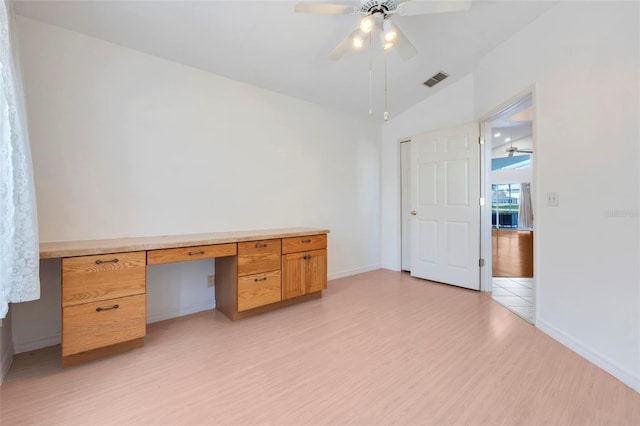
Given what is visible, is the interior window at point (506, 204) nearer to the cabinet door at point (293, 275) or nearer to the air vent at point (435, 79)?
the air vent at point (435, 79)

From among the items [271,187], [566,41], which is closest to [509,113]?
[566,41]

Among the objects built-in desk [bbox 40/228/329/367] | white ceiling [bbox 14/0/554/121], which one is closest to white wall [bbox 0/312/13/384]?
built-in desk [bbox 40/228/329/367]

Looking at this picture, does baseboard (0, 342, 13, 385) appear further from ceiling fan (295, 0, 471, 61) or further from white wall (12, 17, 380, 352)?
ceiling fan (295, 0, 471, 61)

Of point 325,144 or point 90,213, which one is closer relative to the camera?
point 90,213

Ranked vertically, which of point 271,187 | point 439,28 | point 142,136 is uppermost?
point 439,28

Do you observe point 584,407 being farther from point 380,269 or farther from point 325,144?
point 325,144

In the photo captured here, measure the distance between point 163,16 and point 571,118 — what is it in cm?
321

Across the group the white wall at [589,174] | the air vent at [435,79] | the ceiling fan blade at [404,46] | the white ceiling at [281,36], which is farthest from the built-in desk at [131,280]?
the air vent at [435,79]

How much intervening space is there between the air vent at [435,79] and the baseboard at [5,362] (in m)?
4.68

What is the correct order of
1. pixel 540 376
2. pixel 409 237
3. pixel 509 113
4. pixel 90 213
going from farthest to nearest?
pixel 409 237 → pixel 509 113 → pixel 90 213 → pixel 540 376

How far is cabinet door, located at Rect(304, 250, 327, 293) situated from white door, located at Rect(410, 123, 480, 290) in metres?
1.65

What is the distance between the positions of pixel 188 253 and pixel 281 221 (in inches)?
52.5

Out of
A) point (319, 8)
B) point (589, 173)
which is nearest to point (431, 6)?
point (319, 8)

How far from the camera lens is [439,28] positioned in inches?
100
